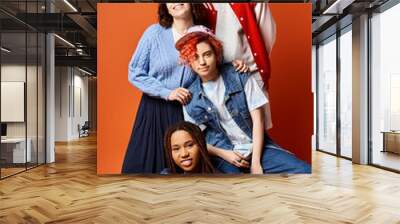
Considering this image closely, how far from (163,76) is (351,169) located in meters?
4.38

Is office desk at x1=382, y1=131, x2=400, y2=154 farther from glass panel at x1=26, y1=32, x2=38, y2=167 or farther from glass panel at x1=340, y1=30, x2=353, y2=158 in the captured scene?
glass panel at x1=26, y1=32, x2=38, y2=167

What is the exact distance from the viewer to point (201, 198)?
18.2 feet

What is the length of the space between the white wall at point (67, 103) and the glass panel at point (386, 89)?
515 inches

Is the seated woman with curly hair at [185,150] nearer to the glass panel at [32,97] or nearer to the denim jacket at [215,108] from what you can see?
the denim jacket at [215,108]

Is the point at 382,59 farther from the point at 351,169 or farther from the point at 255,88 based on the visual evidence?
the point at 255,88

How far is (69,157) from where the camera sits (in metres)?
10.8

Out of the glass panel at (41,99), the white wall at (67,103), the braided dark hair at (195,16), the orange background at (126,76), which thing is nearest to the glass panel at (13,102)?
the glass panel at (41,99)

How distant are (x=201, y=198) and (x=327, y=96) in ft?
25.5

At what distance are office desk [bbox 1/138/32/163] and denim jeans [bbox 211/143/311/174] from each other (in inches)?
145

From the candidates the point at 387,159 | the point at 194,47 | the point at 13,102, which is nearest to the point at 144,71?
the point at 194,47

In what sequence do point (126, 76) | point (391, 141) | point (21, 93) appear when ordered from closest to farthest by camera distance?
point (126, 76)
point (21, 93)
point (391, 141)

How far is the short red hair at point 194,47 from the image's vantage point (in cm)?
691

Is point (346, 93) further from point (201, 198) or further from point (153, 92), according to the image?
point (201, 198)

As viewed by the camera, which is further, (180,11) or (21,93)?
(21,93)
